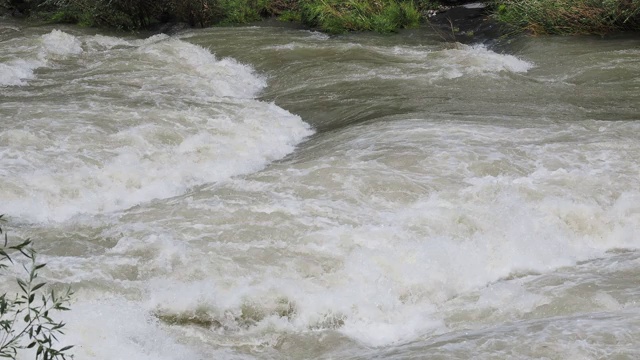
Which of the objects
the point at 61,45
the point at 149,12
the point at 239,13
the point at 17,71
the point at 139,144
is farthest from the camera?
the point at 239,13

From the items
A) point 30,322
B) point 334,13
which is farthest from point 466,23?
point 30,322

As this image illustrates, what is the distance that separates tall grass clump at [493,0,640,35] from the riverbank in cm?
2

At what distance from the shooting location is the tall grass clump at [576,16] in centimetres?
1416

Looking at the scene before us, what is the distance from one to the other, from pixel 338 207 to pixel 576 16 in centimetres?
A: 937

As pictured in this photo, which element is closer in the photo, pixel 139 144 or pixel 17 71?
pixel 139 144

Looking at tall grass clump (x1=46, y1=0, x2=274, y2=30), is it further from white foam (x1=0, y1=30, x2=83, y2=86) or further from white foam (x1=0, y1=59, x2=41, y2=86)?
white foam (x1=0, y1=59, x2=41, y2=86)

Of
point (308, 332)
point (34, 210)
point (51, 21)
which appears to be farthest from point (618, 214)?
point (51, 21)

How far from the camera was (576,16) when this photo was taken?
47.7 feet

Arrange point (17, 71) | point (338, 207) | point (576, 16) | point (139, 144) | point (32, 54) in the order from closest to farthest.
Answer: point (338, 207) < point (139, 144) < point (17, 71) < point (32, 54) < point (576, 16)

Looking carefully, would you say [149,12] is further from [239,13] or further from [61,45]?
[61,45]

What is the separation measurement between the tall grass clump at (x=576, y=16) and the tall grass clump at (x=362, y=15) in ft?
8.12

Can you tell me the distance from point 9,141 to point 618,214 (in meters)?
6.01

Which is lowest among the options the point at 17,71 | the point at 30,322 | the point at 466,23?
the point at 466,23

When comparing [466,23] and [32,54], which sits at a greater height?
[32,54]
